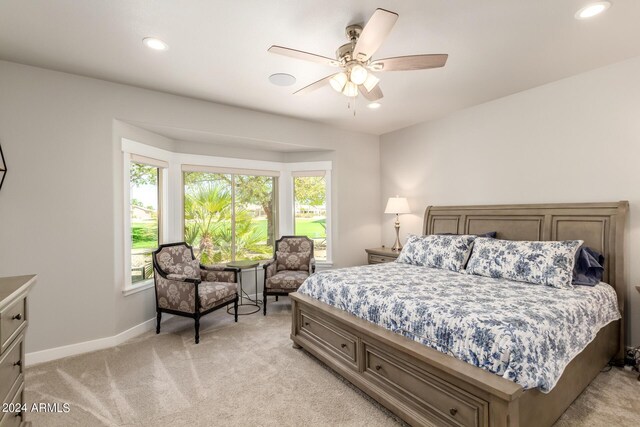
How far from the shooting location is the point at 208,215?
4.74 metres

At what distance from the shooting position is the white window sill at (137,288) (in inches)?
134

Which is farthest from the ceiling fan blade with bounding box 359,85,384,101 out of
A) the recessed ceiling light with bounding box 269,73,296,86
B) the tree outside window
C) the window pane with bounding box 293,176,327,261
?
the tree outside window

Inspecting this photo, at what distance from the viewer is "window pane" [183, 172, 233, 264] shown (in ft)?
15.1

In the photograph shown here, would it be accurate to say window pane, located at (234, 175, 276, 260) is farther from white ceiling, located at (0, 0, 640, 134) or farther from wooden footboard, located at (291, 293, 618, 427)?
wooden footboard, located at (291, 293, 618, 427)

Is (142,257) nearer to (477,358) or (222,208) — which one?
(222,208)

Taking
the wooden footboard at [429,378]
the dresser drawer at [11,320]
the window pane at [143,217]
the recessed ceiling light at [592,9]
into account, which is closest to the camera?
the dresser drawer at [11,320]

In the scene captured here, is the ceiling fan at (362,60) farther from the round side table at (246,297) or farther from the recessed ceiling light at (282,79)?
the round side table at (246,297)

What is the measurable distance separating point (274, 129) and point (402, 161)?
214 centimetres

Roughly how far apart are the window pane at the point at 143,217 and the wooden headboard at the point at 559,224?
3910 mm

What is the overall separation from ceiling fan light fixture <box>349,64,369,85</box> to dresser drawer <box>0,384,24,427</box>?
2.61m

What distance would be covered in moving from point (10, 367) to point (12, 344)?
0.35 feet

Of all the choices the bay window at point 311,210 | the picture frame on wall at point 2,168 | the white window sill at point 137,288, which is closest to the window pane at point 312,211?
the bay window at point 311,210

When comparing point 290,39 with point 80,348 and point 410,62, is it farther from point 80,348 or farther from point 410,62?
point 80,348

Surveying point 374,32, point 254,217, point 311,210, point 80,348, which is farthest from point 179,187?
point 374,32
